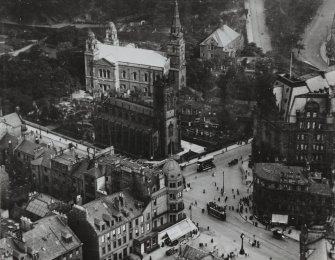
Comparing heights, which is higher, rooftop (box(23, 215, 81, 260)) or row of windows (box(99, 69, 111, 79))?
row of windows (box(99, 69, 111, 79))

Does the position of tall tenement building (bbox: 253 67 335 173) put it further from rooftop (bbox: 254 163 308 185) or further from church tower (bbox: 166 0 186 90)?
church tower (bbox: 166 0 186 90)

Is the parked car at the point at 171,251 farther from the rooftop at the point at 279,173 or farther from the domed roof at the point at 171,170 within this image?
the rooftop at the point at 279,173

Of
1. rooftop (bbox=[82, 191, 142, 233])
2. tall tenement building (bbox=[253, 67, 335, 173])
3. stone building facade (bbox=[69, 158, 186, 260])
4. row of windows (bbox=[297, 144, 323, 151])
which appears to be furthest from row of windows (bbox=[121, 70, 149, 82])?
rooftop (bbox=[82, 191, 142, 233])

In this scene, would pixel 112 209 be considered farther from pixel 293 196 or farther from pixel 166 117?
pixel 166 117

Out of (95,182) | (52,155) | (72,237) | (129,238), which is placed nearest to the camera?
(72,237)

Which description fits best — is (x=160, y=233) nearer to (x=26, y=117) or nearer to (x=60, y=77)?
(x=26, y=117)

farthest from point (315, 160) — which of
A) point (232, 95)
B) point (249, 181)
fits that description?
point (232, 95)
